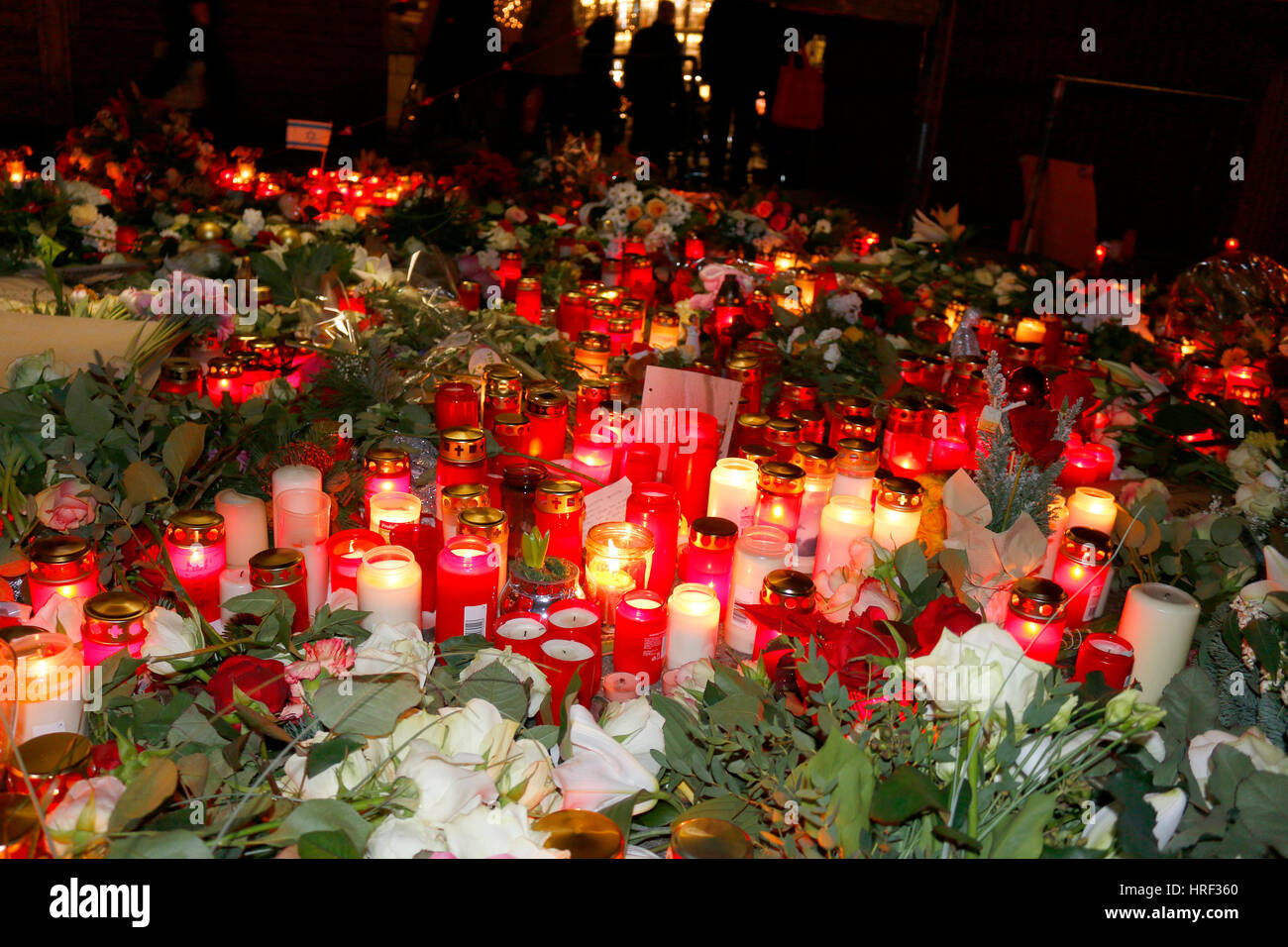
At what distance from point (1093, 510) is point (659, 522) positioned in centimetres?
74

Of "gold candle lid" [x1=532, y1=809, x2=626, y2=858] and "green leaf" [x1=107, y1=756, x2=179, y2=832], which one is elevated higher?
"green leaf" [x1=107, y1=756, x2=179, y2=832]

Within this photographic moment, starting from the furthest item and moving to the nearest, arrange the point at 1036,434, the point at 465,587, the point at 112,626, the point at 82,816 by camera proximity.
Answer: the point at 1036,434 < the point at 465,587 < the point at 112,626 < the point at 82,816

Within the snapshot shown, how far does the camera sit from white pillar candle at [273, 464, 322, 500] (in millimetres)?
1350

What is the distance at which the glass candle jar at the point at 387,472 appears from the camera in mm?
1357

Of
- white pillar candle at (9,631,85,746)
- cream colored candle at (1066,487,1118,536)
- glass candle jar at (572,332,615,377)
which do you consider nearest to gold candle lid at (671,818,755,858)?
white pillar candle at (9,631,85,746)

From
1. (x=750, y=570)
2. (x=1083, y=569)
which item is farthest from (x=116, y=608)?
(x=1083, y=569)

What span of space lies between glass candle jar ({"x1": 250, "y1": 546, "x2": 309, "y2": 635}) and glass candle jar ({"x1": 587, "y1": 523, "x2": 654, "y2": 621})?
1.24 feet

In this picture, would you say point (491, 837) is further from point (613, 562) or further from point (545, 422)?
point (545, 422)

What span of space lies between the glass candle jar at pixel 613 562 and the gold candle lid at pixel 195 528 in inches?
18.5

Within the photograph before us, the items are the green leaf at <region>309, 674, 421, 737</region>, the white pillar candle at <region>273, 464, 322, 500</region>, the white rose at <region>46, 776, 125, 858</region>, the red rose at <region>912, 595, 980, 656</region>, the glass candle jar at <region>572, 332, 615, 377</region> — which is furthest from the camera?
the glass candle jar at <region>572, 332, 615, 377</region>

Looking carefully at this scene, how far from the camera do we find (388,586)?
1108 mm

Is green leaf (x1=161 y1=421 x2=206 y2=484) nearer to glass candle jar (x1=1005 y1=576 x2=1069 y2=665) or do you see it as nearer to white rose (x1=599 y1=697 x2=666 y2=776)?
white rose (x1=599 y1=697 x2=666 y2=776)

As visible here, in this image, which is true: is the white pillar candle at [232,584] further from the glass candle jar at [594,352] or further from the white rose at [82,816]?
the glass candle jar at [594,352]
